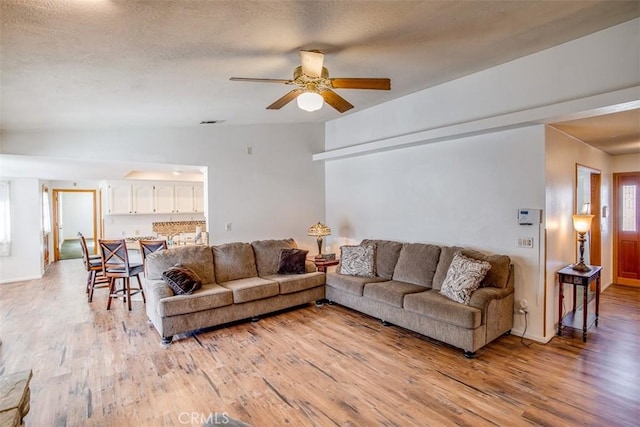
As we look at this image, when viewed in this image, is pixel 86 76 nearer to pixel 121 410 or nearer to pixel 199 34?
pixel 199 34

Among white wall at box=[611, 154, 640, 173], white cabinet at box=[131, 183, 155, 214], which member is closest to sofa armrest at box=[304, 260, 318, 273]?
white cabinet at box=[131, 183, 155, 214]

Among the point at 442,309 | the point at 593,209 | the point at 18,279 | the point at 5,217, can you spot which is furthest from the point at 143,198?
the point at 593,209

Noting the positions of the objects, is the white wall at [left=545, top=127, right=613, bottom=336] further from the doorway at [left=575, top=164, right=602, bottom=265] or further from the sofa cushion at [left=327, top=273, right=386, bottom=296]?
the sofa cushion at [left=327, top=273, right=386, bottom=296]

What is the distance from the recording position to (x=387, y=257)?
469 centimetres

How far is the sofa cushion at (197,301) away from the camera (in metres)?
3.57

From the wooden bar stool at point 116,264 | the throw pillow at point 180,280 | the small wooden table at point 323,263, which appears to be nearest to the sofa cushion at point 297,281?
the small wooden table at point 323,263

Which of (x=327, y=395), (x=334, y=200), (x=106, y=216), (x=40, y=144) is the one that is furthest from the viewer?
(x=106, y=216)

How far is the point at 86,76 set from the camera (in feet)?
8.66

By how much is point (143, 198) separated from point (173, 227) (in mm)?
1097

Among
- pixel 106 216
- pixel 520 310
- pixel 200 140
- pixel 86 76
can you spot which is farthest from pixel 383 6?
pixel 106 216

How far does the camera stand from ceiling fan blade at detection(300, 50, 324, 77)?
2.59 m

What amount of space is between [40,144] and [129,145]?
0.98 m

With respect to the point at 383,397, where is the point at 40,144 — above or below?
above

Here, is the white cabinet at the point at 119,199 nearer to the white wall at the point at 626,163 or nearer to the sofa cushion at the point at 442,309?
the sofa cushion at the point at 442,309
